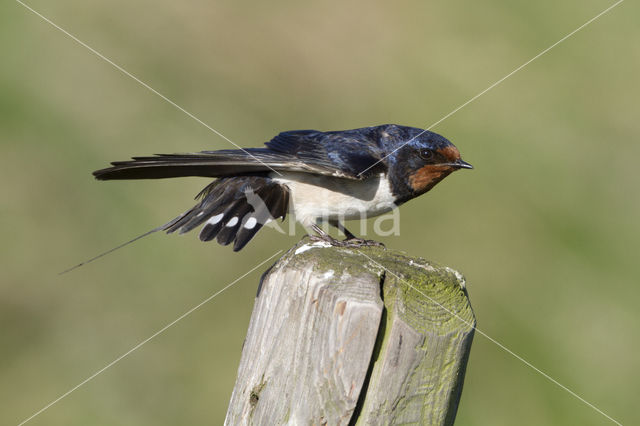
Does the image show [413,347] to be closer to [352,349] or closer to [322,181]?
[352,349]

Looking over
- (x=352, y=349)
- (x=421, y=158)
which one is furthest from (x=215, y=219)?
(x=352, y=349)

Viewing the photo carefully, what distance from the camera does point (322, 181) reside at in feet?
14.2

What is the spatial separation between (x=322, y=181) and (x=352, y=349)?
7.01ft

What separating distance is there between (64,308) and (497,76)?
5.48 meters

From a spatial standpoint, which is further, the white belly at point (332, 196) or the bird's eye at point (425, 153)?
the bird's eye at point (425, 153)

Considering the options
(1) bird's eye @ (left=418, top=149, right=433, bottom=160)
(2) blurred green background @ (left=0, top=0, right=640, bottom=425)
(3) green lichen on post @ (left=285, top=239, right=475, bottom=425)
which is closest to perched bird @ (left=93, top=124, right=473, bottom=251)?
(1) bird's eye @ (left=418, top=149, right=433, bottom=160)

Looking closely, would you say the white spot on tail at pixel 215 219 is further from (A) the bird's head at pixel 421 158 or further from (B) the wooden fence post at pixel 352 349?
(B) the wooden fence post at pixel 352 349

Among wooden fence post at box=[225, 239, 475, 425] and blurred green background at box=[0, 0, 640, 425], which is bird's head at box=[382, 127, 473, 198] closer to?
wooden fence post at box=[225, 239, 475, 425]

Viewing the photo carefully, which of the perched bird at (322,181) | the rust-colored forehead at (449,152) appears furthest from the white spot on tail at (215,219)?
the rust-colored forehead at (449,152)

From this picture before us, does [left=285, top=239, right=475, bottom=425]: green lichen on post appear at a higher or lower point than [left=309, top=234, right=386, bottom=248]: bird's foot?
lower

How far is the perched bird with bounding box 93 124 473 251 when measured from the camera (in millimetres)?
4090

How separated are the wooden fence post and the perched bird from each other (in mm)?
1522

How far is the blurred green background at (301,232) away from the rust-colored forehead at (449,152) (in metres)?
2.80

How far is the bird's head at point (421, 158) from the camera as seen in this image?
14.5 ft
